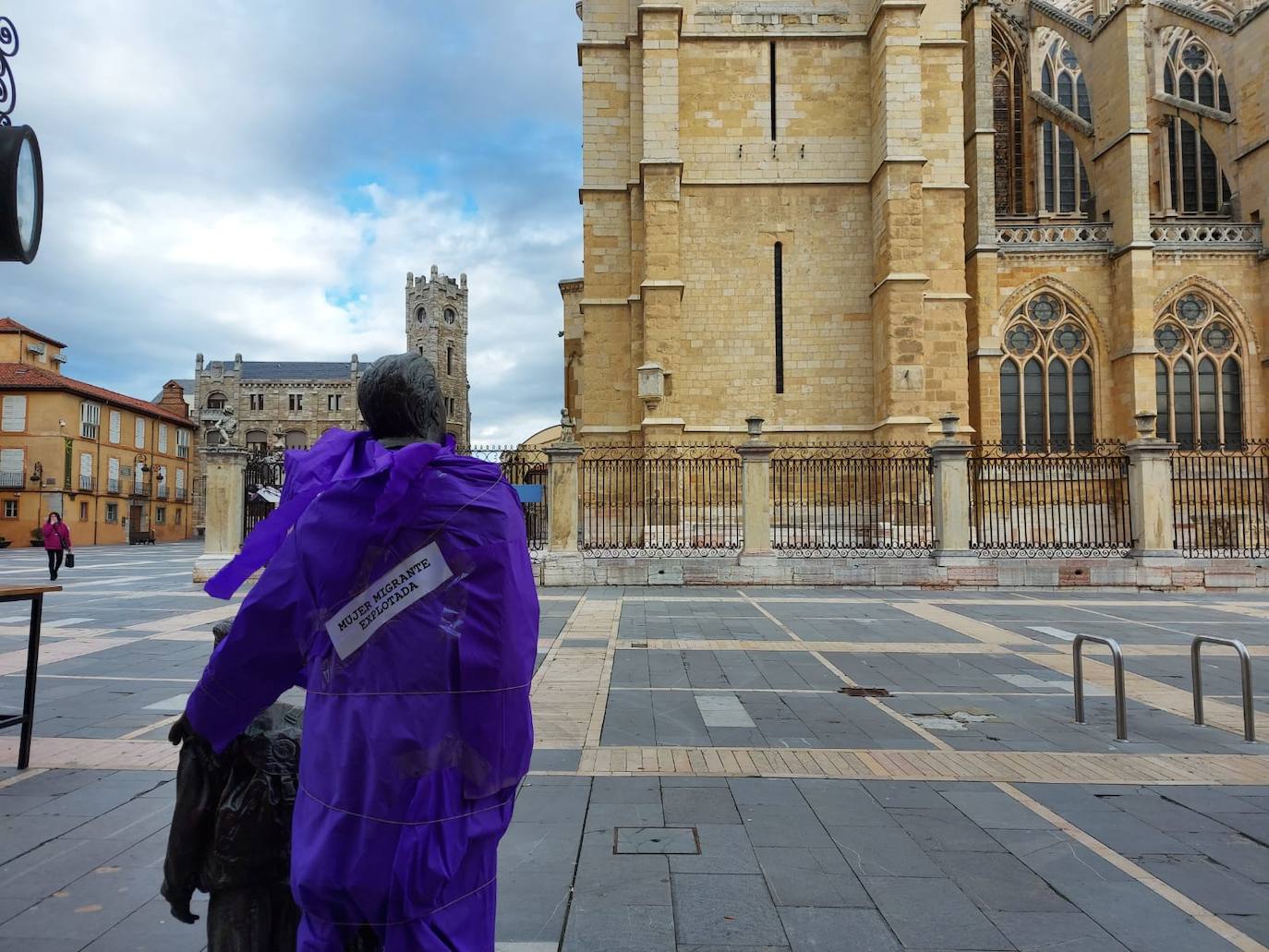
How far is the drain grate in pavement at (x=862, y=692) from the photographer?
6.09 metres

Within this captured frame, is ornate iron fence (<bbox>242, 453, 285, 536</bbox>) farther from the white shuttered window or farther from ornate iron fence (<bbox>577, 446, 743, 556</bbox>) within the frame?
the white shuttered window

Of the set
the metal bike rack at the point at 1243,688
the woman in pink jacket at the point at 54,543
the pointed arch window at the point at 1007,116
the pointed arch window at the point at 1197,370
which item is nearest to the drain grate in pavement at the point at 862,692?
the metal bike rack at the point at 1243,688

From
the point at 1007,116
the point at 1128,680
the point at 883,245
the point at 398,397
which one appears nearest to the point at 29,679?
the point at 398,397

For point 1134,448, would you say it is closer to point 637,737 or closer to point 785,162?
point 785,162

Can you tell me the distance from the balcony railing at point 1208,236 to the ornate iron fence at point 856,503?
11466mm

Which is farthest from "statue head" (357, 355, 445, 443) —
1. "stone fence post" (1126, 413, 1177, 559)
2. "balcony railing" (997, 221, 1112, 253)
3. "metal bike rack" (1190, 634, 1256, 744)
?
"balcony railing" (997, 221, 1112, 253)

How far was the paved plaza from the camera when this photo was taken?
2662 mm

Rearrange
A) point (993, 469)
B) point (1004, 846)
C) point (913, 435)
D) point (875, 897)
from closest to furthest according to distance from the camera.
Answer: point (875, 897)
point (1004, 846)
point (913, 435)
point (993, 469)

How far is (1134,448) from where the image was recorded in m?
14.6

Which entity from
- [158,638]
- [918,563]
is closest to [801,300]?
[918,563]

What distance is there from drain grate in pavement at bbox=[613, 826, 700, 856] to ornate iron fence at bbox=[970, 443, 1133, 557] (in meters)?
13.1

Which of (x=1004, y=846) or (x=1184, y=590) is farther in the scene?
(x=1184, y=590)

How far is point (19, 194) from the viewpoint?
3.20 metres

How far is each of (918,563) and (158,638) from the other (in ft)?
39.2
